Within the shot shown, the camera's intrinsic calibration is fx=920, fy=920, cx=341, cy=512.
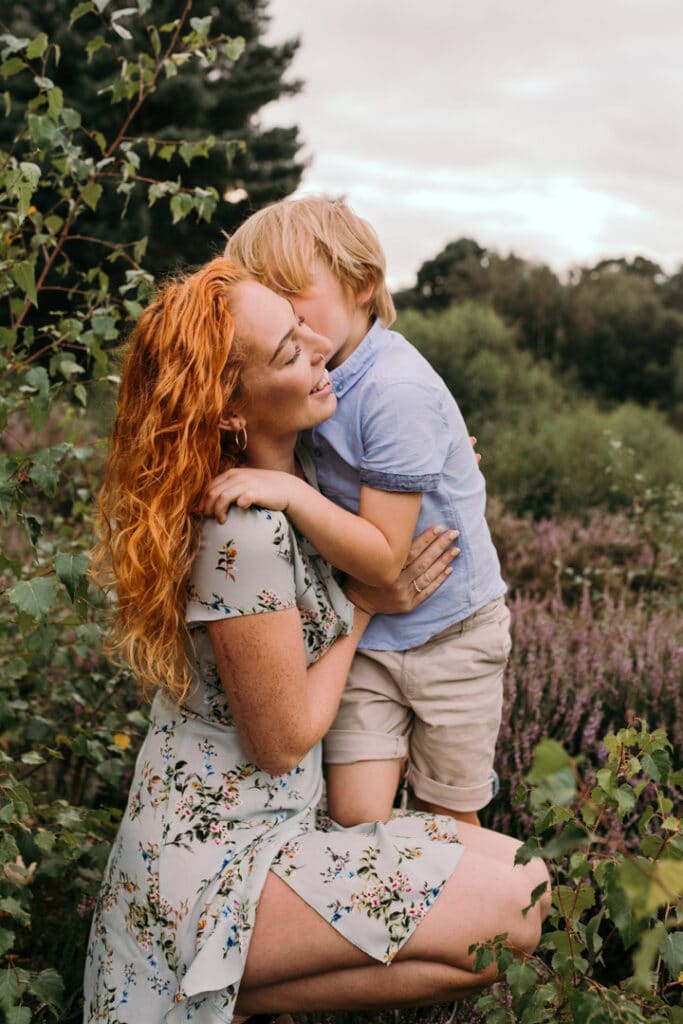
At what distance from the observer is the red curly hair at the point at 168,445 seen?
1624 mm

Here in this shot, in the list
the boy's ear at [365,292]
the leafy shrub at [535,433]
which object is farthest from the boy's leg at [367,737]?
the leafy shrub at [535,433]

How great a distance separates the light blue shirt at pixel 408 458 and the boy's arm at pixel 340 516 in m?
0.05

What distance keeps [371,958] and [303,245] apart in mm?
1379

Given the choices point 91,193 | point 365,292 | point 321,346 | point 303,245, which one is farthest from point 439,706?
point 91,193

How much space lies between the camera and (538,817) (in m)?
1.21

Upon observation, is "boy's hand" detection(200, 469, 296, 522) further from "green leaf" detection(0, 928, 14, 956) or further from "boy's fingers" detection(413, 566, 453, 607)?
"green leaf" detection(0, 928, 14, 956)

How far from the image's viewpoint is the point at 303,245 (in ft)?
6.34

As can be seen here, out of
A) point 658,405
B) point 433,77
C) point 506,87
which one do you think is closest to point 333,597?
point 433,77

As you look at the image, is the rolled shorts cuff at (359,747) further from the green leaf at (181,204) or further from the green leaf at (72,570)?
the green leaf at (181,204)

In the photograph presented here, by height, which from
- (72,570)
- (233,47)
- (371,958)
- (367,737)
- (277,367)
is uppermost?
(233,47)

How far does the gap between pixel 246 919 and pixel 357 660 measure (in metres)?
0.66

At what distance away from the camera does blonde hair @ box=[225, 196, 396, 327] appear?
1936 mm

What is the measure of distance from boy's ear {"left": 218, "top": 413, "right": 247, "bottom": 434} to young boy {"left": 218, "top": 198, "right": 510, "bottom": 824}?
25cm

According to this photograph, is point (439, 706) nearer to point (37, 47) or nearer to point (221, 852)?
point (221, 852)
